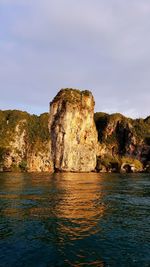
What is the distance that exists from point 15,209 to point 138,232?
769 inches

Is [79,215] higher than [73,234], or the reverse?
[79,215]

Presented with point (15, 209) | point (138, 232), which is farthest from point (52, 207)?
point (138, 232)

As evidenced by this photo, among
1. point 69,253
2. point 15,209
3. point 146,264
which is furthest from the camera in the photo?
point 15,209

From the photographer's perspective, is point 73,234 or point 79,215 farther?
point 79,215

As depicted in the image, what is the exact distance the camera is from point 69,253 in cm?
2605

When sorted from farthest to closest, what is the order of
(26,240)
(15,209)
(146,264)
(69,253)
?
1. (15,209)
2. (26,240)
3. (69,253)
4. (146,264)

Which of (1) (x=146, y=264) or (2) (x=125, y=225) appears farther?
(2) (x=125, y=225)

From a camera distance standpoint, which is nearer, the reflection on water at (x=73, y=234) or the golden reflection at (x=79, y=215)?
the reflection on water at (x=73, y=234)

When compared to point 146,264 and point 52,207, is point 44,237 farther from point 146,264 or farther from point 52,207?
point 52,207

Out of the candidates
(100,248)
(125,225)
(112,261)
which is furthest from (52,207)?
(112,261)

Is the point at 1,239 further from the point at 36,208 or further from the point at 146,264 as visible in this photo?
the point at 36,208

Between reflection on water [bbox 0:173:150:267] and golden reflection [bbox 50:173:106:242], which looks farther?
golden reflection [bbox 50:173:106:242]

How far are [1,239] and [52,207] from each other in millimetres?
19451

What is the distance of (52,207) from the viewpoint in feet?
161
